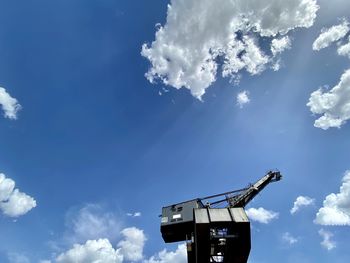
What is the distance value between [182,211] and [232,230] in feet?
18.1

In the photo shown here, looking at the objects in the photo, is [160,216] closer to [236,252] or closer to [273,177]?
[236,252]

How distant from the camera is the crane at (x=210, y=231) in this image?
20.7m

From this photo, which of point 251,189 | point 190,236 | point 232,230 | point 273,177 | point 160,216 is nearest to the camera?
point 232,230

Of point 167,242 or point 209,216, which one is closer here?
point 209,216

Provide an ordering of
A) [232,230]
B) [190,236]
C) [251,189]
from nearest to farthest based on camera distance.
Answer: [232,230], [190,236], [251,189]

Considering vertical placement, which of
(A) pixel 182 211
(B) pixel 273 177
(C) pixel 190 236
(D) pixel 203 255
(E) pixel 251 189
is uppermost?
(B) pixel 273 177

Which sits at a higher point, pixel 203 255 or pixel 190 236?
pixel 190 236

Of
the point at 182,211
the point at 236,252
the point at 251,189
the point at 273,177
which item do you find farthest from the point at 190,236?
the point at 273,177

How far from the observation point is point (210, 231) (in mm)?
21141

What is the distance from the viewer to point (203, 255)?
70.5 ft

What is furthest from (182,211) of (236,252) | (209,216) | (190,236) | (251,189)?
(251,189)

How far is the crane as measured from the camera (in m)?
20.7

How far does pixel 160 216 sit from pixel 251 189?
10306mm

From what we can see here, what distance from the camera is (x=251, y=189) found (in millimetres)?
28594
